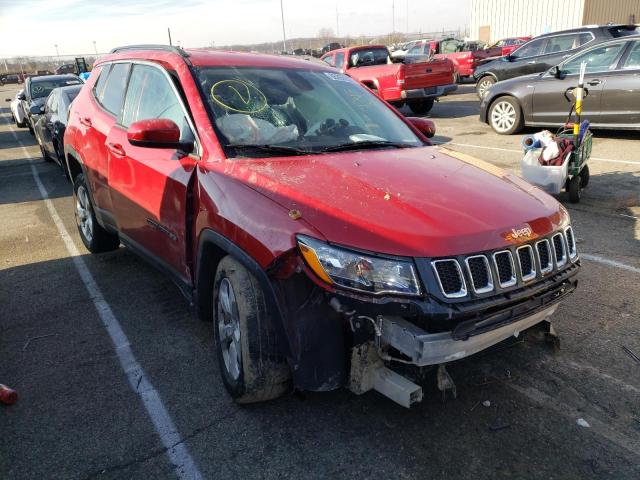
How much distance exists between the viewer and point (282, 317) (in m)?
2.43

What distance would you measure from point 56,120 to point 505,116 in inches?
337

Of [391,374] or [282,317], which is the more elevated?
[282,317]

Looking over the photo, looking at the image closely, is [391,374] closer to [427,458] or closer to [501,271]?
[427,458]

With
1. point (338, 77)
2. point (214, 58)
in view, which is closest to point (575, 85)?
point (338, 77)

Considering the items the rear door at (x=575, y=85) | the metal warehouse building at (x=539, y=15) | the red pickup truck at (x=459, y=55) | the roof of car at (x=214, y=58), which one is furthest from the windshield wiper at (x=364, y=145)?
the metal warehouse building at (x=539, y=15)

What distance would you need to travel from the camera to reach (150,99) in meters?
3.83

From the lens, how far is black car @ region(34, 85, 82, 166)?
9.42 metres

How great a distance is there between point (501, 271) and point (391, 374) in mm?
678

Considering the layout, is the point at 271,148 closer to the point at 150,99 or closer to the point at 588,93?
the point at 150,99

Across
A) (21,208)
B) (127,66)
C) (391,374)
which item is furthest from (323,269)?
(21,208)

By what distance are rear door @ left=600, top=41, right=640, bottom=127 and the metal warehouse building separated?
25.6m

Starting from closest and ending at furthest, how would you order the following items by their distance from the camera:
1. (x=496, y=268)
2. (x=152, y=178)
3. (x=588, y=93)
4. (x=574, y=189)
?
(x=496, y=268)
(x=152, y=178)
(x=574, y=189)
(x=588, y=93)

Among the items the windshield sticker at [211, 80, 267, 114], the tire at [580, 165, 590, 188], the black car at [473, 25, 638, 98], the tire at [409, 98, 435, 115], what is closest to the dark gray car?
the black car at [473, 25, 638, 98]

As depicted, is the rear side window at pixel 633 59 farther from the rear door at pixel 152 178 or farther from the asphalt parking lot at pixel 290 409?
the rear door at pixel 152 178
